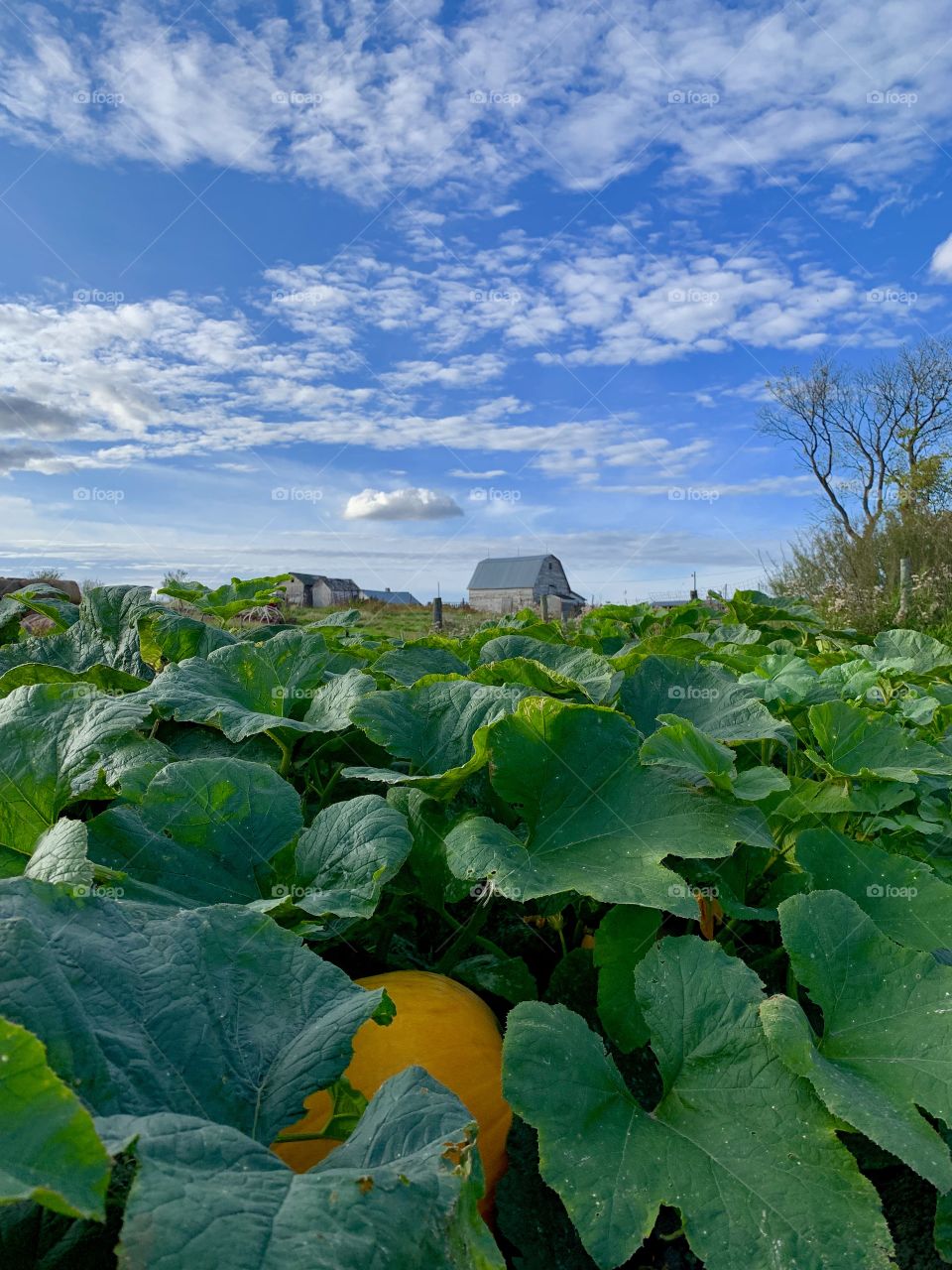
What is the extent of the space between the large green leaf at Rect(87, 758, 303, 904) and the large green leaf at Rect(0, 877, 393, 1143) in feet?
0.91

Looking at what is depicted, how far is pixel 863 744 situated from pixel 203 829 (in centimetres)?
116

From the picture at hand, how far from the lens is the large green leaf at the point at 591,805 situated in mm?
1182

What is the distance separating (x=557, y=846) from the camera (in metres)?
1.25

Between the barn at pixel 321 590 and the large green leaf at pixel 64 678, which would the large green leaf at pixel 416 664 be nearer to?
the large green leaf at pixel 64 678

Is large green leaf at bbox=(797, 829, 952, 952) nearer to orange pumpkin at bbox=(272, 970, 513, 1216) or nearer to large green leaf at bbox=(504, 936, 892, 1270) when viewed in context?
large green leaf at bbox=(504, 936, 892, 1270)

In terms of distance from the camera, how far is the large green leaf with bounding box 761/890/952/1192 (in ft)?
3.05

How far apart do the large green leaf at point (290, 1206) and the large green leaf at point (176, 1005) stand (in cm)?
11

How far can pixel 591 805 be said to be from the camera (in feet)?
4.23

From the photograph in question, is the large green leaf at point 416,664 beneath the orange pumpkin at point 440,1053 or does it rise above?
above

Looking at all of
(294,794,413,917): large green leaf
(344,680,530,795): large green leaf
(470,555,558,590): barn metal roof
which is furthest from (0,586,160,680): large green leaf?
(470,555,558,590): barn metal roof

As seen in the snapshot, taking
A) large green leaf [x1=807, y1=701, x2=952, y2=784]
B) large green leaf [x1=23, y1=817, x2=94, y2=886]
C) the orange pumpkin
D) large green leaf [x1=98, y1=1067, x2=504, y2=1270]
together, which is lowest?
the orange pumpkin

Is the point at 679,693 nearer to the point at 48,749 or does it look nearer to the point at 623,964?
the point at 623,964

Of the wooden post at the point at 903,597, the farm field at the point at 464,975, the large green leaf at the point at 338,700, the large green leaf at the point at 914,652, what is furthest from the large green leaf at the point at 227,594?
the wooden post at the point at 903,597

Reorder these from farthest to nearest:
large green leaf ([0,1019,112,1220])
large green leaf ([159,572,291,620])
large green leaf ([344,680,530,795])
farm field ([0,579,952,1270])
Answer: large green leaf ([159,572,291,620]) → large green leaf ([344,680,530,795]) → farm field ([0,579,952,1270]) → large green leaf ([0,1019,112,1220])
